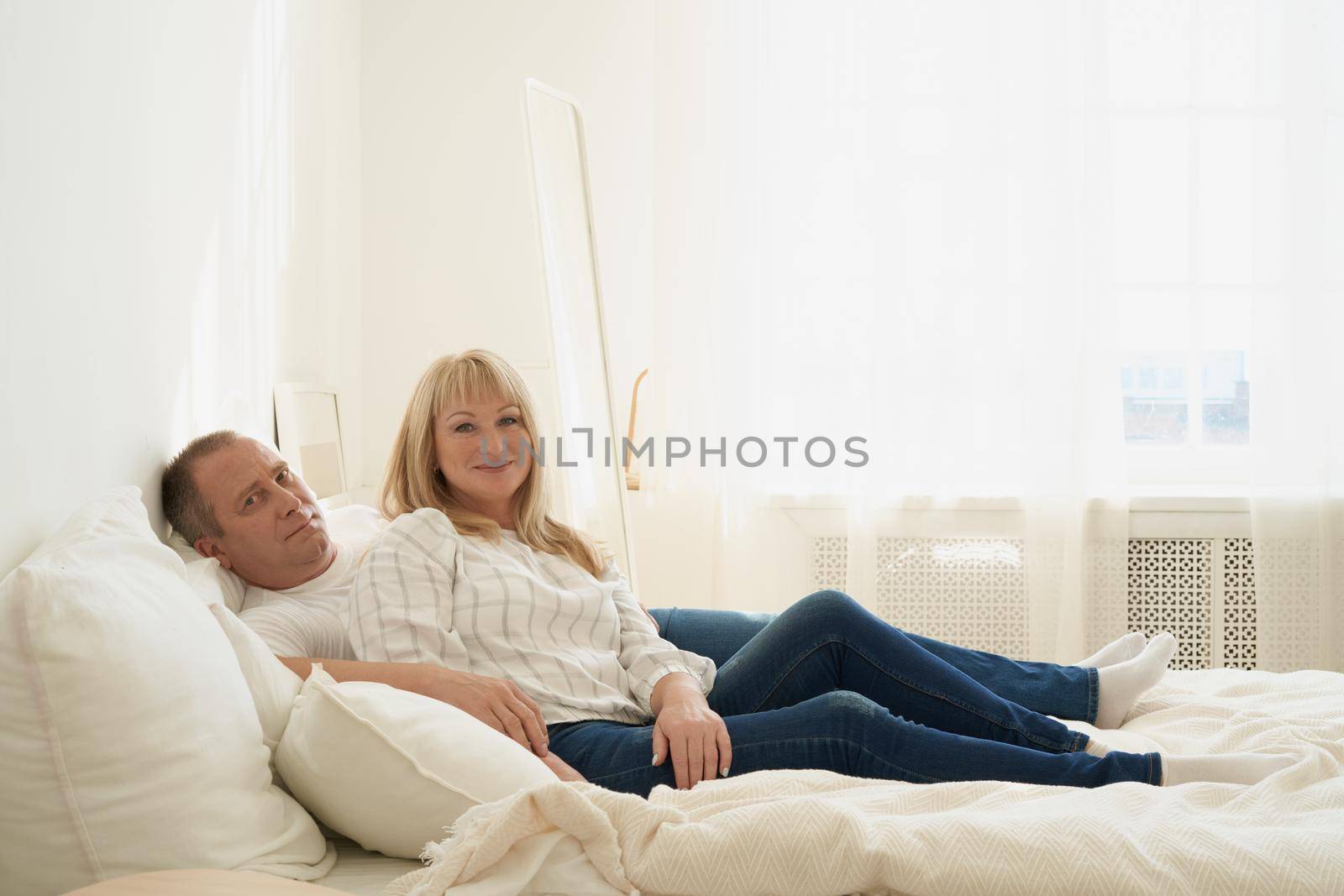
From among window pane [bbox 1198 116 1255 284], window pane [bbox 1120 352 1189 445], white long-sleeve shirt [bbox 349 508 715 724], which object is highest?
window pane [bbox 1198 116 1255 284]

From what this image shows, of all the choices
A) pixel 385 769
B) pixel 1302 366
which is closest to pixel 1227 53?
pixel 1302 366

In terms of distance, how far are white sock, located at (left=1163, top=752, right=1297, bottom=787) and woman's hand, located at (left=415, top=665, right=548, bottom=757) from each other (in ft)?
2.53

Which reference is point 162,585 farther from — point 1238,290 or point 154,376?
point 1238,290

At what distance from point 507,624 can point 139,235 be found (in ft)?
2.50

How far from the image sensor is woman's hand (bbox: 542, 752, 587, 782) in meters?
1.37

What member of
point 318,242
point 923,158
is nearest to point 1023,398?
point 923,158

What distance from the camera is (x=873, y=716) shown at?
143cm

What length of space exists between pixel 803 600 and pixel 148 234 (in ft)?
3.69

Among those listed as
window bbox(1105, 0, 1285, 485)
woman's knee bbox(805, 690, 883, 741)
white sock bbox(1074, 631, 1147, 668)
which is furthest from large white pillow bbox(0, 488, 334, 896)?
window bbox(1105, 0, 1285, 485)

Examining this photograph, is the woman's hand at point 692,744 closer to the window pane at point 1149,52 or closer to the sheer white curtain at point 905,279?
the sheer white curtain at point 905,279

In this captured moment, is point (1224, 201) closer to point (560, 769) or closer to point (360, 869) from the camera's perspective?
point (560, 769)

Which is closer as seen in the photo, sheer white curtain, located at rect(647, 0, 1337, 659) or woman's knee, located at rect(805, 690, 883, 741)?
woman's knee, located at rect(805, 690, 883, 741)

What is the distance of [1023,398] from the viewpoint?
317 cm

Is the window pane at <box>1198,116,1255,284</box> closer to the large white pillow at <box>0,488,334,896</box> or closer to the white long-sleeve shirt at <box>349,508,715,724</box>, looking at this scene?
the white long-sleeve shirt at <box>349,508,715,724</box>
